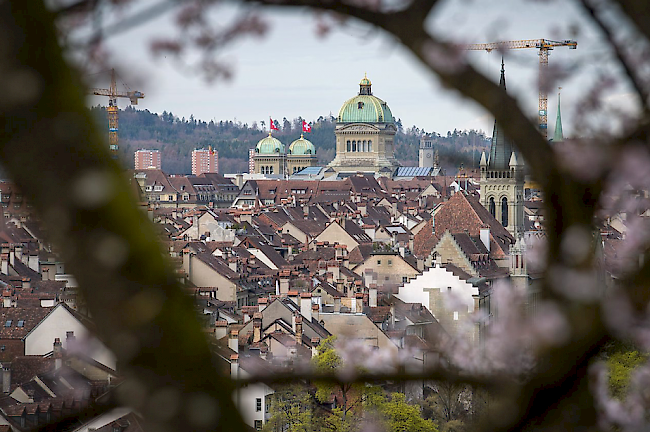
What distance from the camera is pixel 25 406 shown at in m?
16.6

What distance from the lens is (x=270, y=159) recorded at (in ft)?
539

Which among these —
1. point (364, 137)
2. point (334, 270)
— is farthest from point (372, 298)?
point (364, 137)

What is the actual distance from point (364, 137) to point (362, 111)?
494 centimetres

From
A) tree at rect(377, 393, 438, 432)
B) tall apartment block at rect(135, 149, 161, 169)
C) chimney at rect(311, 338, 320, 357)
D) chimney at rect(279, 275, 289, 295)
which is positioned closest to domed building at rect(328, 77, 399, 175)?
tall apartment block at rect(135, 149, 161, 169)

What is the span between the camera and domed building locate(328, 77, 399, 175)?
154 m

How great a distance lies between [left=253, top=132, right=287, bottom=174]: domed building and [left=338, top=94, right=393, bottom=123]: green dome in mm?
11062

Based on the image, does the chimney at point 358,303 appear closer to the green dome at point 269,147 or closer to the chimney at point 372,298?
the chimney at point 372,298

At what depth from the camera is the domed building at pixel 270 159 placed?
163625mm

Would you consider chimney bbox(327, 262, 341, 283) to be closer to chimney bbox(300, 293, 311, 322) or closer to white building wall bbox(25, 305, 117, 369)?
chimney bbox(300, 293, 311, 322)

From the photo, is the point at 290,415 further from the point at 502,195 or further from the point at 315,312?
the point at 502,195

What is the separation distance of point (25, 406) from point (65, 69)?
1584cm

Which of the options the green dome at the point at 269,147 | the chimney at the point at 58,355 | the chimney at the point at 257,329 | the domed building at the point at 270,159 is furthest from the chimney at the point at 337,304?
the green dome at the point at 269,147

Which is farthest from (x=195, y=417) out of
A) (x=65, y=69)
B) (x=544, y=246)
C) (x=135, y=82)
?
(x=135, y=82)

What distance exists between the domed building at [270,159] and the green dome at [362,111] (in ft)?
36.3
